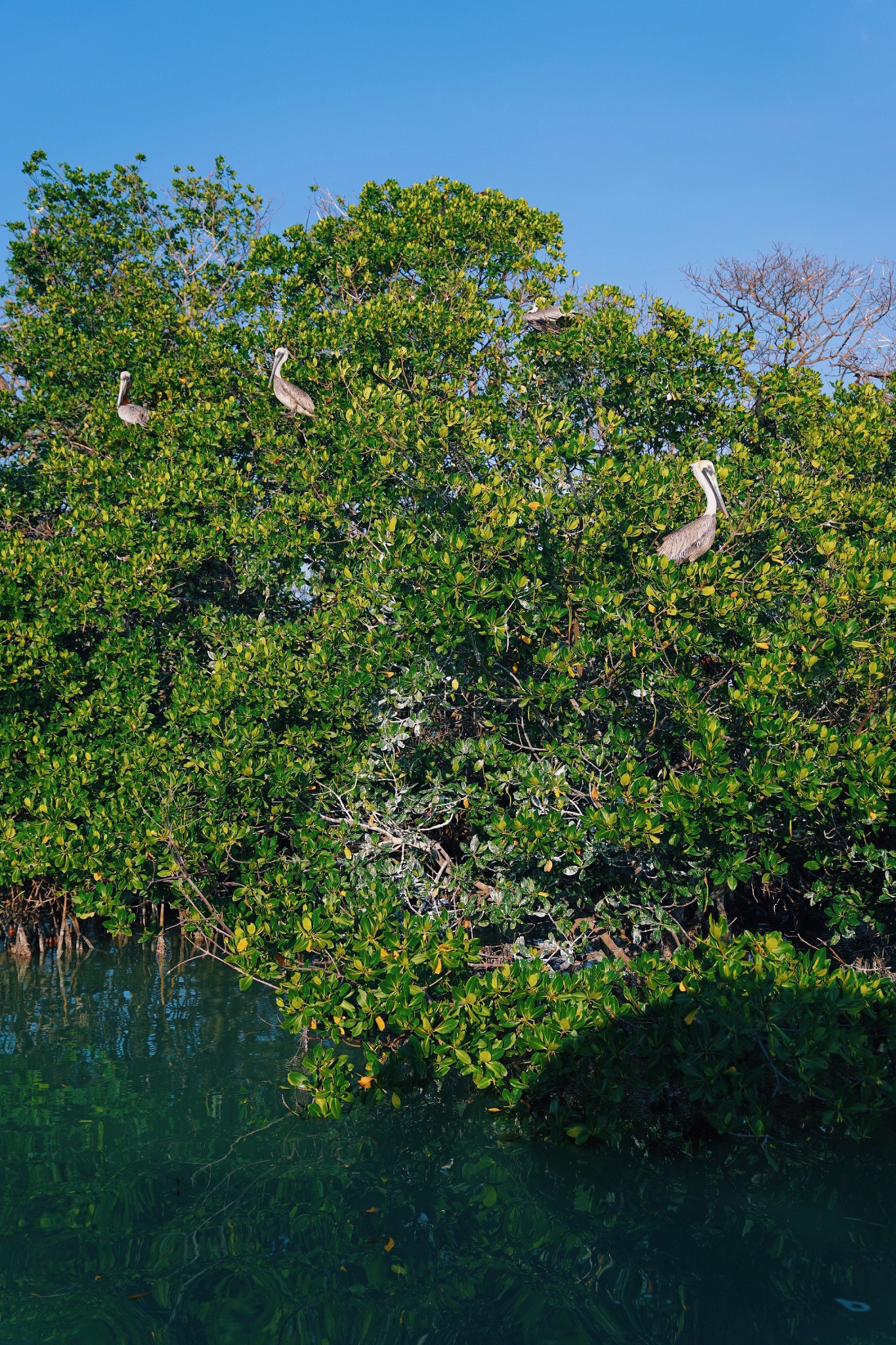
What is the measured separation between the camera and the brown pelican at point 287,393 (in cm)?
1140

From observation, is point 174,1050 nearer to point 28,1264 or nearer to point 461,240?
point 28,1264

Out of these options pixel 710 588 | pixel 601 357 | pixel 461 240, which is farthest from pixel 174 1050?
pixel 461 240

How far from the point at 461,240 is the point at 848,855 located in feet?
34.4

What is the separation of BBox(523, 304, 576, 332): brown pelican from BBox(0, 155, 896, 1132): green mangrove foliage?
0.88 feet

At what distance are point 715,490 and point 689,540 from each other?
67 cm

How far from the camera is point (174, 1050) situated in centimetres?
893

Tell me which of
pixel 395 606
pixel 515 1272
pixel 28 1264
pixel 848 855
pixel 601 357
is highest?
pixel 601 357

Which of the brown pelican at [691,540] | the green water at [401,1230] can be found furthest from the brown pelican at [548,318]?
the green water at [401,1230]

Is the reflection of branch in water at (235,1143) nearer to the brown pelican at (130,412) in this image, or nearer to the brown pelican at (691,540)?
the brown pelican at (691,540)

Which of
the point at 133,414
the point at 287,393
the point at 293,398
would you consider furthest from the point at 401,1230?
the point at 133,414

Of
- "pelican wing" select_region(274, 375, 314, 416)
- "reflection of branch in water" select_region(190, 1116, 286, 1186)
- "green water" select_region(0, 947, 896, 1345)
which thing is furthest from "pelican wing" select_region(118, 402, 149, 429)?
"reflection of branch in water" select_region(190, 1116, 286, 1186)

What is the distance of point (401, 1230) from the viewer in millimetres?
5766

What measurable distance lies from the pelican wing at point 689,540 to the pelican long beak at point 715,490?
16.5 inches

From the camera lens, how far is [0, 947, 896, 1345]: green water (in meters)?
4.94
